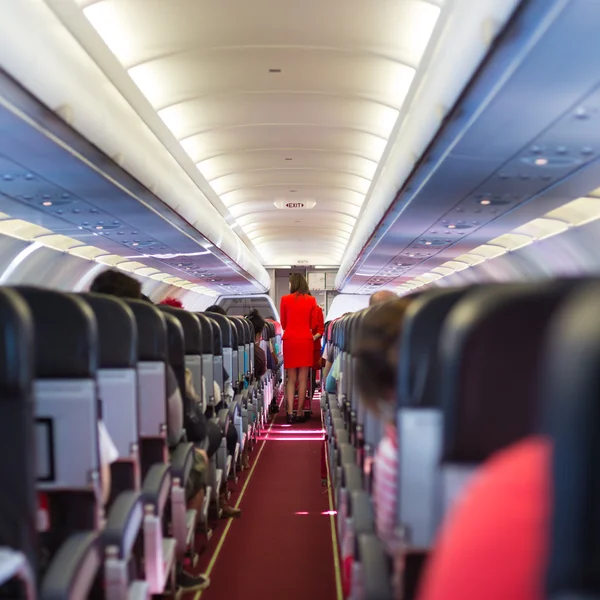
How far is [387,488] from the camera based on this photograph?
228 centimetres

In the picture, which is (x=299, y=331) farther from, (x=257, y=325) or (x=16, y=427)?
(x=16, y=427)

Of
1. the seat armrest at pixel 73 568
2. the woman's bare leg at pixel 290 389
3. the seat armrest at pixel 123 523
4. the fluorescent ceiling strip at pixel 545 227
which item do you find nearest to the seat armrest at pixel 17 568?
the seat armrest at pixel 73 568

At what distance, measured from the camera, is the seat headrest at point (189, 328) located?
4590 mm

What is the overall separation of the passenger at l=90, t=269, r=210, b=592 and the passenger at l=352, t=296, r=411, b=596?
1440 millimetres

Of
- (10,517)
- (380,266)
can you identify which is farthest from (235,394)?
(380,266)

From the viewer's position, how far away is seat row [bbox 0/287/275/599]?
1.94 m

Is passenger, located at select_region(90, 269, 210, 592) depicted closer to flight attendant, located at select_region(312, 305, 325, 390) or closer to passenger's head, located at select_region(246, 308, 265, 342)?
passenger's head, located at select_region(246, 308, 265, 342)

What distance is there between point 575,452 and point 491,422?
0.64 metres

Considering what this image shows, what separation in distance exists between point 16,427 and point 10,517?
25cm

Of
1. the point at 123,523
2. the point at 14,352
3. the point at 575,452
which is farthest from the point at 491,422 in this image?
the point at 123,523

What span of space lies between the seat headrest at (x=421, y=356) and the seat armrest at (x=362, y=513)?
0.87m

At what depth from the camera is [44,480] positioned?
247 centimetres

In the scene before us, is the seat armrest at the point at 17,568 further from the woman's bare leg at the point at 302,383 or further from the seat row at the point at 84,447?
the woman's bare leg at the point at 302,383

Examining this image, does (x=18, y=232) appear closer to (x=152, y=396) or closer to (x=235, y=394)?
(x=235, y=394)
